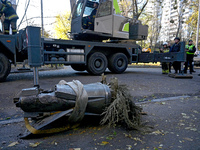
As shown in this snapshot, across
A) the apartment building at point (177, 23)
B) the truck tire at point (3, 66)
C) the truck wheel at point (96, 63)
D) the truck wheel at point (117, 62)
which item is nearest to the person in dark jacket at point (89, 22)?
the truck wheel at point (96, 63)

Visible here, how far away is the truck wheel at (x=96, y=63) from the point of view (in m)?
7.89

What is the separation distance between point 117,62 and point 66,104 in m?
7.02

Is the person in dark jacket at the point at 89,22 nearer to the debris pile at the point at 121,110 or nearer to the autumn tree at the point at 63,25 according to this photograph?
the debris pile at the point at 121,110

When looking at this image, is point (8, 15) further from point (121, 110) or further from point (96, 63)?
point (121, 110)

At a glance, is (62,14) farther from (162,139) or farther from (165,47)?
(162,139)

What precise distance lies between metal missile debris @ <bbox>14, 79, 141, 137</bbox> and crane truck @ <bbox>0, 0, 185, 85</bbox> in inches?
170

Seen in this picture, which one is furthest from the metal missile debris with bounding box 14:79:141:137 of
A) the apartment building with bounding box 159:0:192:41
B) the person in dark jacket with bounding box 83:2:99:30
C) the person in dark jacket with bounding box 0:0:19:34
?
the apartment building with bounding box 159:0:192:41

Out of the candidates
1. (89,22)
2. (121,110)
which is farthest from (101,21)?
(121,110)

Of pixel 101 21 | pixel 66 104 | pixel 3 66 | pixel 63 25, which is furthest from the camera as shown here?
pixel 63 25

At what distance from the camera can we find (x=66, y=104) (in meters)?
2.13

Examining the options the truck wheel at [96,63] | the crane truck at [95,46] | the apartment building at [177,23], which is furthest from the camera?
the apartment building at [177,23]

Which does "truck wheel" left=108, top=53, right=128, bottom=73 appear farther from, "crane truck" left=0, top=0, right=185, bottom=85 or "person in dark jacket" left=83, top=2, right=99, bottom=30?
"person in dark jacket" left=83, top=2, right=99, bottom=30

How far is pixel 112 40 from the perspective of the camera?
912 centimetres

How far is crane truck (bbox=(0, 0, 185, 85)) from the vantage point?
634cm
